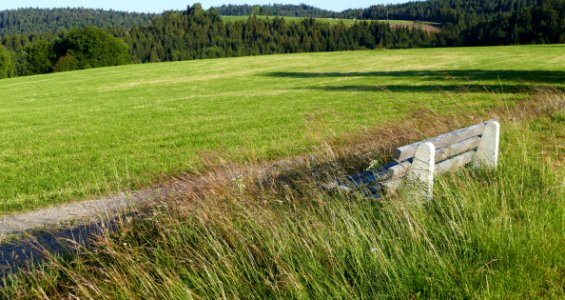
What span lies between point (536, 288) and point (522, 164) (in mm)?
2911

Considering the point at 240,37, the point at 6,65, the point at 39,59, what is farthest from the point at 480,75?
the point at 240,37

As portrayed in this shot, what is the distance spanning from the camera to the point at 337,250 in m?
4.29

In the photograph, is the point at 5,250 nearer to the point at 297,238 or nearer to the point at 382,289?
the point at 297,238

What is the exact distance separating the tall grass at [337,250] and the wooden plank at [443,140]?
0.52 m

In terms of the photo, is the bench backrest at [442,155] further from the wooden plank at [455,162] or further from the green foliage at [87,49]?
the green foliage at [87,49]

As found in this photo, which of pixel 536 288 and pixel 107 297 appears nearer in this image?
pixel 536 288

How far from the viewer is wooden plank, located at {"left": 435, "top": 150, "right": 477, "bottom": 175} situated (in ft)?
20.4

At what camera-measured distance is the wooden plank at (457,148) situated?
6.31m

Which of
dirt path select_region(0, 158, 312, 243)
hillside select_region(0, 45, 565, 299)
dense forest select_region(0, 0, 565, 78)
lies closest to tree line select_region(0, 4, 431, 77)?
dense forest select_region(0, 0, 565, 78)

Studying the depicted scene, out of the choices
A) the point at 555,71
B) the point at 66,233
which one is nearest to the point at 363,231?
the point at 66,233

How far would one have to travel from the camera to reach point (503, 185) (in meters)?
5.52

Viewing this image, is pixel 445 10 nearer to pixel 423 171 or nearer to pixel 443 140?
pixel 443 140

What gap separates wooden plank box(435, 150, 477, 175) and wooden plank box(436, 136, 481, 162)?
0.06 metres

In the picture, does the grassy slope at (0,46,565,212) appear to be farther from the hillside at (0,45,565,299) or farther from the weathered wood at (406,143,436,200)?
the weathered wood at (406,143,436,200)
